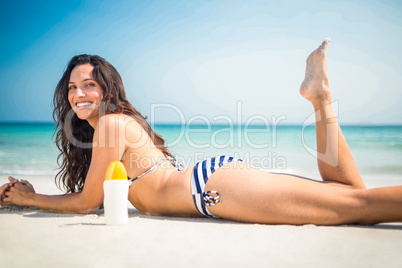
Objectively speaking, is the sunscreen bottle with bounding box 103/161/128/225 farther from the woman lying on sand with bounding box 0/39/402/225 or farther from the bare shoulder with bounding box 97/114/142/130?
the bare shoulder with bounding box 97/114/142/130

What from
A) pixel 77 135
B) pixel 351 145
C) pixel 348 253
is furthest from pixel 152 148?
pixel 351 145

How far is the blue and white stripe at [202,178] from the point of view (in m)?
2.64

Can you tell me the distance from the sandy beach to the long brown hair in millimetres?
824

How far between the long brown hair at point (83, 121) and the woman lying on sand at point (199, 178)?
1 centimetres

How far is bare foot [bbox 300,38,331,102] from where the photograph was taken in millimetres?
3107

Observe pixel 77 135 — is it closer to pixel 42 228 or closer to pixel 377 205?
pixel 42 228

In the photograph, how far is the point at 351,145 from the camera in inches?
683

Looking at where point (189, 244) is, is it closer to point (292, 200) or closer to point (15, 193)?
point (292, 200)

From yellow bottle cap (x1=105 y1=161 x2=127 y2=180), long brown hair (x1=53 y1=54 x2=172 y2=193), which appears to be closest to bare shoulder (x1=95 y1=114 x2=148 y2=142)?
long brown hair (x1=53 y1=54 x2=172 y2=193)

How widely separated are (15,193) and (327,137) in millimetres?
2952

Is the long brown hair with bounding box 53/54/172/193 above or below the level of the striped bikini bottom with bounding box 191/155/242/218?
above

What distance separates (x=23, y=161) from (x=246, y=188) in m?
10.2

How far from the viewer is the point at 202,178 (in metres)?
2.65

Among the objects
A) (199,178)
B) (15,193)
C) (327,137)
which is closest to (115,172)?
(199,178)
